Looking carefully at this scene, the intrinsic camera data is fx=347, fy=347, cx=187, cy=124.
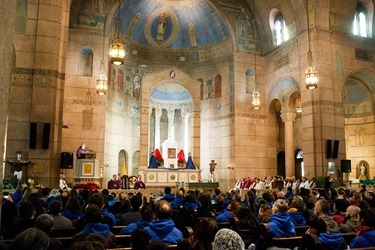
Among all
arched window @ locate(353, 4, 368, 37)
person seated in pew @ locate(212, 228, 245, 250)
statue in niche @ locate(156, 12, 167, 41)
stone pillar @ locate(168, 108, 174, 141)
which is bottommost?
person seated in pew @ locate(212, 228, 245, 250)

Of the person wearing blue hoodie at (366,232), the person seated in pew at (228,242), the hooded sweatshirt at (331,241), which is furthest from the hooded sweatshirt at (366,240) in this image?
the person seated in pew at (228,242)

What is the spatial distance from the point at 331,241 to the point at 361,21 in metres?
21.8

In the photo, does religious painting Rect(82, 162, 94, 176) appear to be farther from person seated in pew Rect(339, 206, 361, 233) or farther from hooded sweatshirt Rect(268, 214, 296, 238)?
person seated in pew Rect(339, 206, 361, 233)

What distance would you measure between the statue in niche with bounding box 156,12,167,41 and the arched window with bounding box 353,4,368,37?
1308 centimetres

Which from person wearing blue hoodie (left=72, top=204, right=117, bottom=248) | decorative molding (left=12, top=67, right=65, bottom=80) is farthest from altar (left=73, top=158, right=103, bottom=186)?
person wearing blue hoodie (left=72, top=204, right=117, bottom=248)

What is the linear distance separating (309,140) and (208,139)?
27.3 feet

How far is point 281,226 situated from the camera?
5207 mm

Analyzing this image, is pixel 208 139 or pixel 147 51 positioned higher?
pixel 147 51

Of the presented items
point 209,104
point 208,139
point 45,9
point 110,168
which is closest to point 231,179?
point 208,139

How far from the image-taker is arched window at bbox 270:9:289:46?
23469mm

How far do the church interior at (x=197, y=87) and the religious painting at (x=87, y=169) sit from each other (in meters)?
0.05

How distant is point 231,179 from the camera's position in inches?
925

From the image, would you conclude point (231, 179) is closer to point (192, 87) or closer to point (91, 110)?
point (192, 87)

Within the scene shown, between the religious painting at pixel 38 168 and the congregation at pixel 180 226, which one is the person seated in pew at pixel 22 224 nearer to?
the congregation at pixel 180 226
